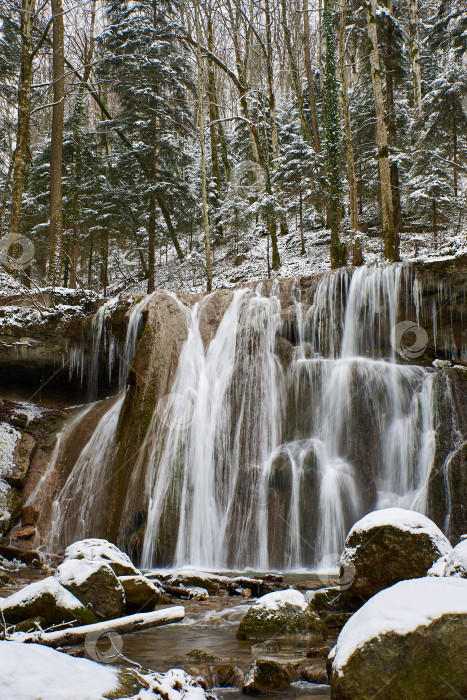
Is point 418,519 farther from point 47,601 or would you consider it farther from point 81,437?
point 81,437

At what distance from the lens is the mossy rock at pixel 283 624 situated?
4.57 metres

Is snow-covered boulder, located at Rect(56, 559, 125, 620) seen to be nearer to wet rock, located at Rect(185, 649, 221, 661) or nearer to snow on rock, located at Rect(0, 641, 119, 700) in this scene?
wet rock, located at Rect(185, 649, 221, 661)

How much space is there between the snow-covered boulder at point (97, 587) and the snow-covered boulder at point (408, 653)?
2.81 meters

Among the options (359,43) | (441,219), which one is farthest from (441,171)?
(359,43)

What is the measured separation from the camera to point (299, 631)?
4.56 m

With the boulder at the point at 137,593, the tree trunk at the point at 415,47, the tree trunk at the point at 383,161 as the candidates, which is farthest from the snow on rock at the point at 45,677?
the tree trunk at the point at 415,47

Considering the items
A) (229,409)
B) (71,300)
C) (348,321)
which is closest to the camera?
(229,409)

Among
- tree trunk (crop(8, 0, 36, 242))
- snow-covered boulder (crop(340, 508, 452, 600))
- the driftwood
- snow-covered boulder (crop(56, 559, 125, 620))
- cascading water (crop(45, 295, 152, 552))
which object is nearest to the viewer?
the driftwood

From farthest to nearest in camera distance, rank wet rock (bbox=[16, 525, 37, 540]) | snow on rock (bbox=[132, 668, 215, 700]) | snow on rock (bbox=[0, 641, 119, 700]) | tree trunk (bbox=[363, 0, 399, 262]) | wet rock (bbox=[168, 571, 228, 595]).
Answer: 1. tree trunk (bbox=[363, 0, 399, 262])
2. wet rock (bbox=[16, 525, 37, 540])
3. wet rock (bbox=[168, 571, 228, 595])
4. snow on rock (bbox=[132, 668, 215, 700])
5. snow on rock (bbox=[0, 641, 119, 700])

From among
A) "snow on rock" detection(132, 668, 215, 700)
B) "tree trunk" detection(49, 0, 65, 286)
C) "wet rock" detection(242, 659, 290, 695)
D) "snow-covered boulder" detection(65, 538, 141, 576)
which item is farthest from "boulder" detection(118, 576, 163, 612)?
"tree trunk" detection(49, 0, 65, 286)

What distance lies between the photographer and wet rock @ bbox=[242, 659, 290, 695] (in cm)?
354

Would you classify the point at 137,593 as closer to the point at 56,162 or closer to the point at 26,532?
the point at 26,532

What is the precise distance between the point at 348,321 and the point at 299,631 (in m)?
7.66

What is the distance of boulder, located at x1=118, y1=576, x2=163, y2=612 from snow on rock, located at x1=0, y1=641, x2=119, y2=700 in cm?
270
